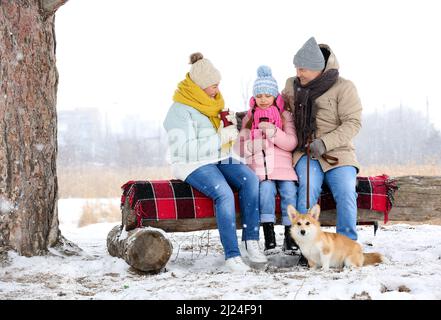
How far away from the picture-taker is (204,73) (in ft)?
17.5

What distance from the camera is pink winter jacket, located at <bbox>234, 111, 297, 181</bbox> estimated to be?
5441 mm

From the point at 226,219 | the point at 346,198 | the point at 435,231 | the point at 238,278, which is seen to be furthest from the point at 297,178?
the point at 435,231

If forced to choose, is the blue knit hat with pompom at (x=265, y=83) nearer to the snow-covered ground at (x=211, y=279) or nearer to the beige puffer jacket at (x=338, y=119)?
the beige puffer jacket at (x=338, y=119)

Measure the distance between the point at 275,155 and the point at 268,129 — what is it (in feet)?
0.79

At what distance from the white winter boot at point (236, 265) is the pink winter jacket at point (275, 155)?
770 mm

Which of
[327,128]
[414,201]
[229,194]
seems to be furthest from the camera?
[414,201]

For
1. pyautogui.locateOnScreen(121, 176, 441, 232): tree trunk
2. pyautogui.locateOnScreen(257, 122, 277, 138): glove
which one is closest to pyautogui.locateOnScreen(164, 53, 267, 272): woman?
pyautogui.locateOnScreen(257, 122, 277, 138): glove

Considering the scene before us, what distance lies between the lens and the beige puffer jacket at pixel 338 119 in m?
5.48

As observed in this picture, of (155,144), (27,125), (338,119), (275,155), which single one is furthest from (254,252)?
(155,144)

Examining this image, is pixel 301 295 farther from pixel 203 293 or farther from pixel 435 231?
pixel 435 231

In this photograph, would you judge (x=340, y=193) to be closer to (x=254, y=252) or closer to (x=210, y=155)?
(x=254, y=252)

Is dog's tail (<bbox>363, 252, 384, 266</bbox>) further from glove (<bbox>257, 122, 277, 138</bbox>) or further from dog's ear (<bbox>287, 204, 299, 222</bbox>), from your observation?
glove (<bbox>257, 122, 277, 138</bbox>)

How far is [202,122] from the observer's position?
5352 millimetres
